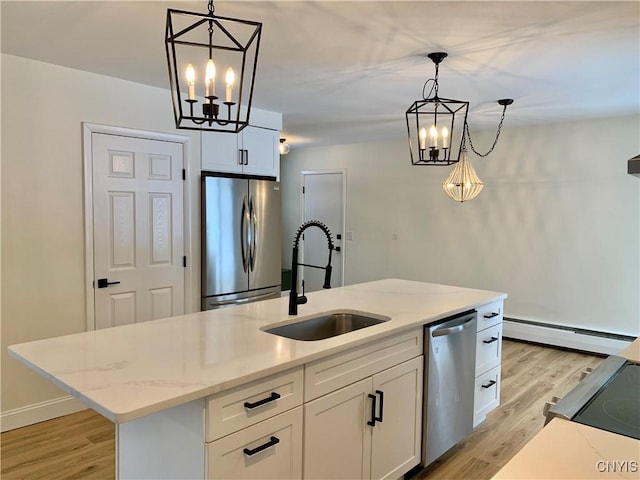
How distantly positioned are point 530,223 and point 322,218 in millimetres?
3061

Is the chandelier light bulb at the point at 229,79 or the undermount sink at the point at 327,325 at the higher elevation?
the chandelier light bulb at the point at 229,79

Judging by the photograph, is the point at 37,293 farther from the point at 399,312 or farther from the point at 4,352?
the point at 399,312

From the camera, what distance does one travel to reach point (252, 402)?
5.27 feet

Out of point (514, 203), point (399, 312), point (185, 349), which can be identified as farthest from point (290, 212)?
point (185, 349)

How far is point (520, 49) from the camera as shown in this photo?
2719 millimetres

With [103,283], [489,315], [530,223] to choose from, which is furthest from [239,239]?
[530,223]

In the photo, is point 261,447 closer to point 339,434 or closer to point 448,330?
point 339,434

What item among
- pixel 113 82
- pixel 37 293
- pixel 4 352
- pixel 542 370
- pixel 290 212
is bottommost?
pixel 542 370

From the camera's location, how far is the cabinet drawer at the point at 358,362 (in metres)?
1.86

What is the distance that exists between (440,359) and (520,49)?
185cm

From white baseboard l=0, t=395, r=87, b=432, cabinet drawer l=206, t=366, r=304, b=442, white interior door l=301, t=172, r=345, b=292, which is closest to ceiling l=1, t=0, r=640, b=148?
cabinet drawer l=206, t=366, r=304, b=442

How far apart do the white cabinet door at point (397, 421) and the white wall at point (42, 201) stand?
2327 millimetres

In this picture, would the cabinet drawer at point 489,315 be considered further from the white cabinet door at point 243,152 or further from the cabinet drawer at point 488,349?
the white cabinet door at point 243,152

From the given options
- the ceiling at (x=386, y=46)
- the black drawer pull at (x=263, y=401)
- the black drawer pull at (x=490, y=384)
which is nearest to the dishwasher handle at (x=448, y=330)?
the black drawer pull at (x=490, y=384)
